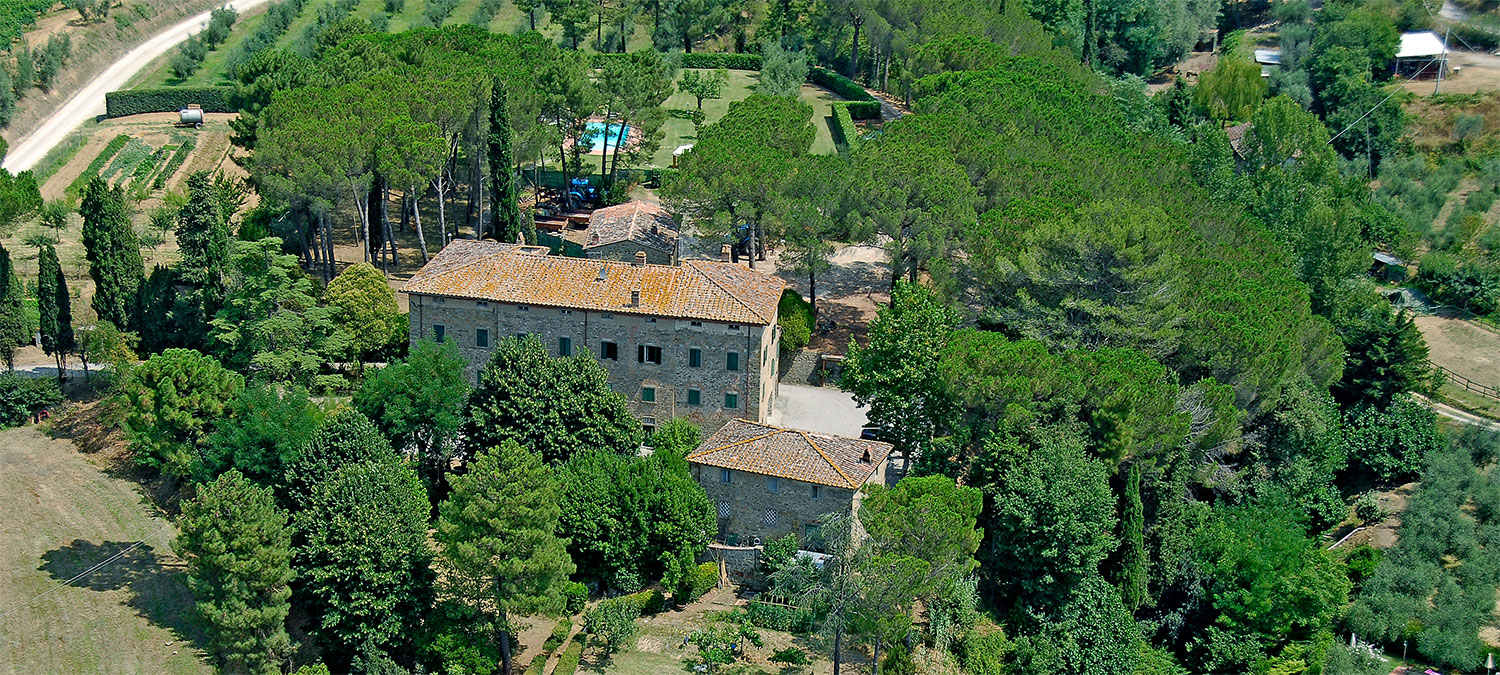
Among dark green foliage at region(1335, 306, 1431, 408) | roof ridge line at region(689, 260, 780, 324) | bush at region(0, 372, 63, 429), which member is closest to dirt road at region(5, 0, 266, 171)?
bush at region(0, 372, 63, 429)

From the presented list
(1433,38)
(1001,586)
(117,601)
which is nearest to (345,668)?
(117,601)

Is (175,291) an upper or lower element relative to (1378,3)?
lower

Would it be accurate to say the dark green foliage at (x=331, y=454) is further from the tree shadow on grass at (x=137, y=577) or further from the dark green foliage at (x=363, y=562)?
the tree shadow on grass at (x=137, y=577)

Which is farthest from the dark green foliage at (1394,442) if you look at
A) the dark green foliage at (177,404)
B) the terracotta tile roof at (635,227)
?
the dark green foliage at (177,404)

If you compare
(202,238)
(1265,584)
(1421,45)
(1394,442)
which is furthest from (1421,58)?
(202,238)

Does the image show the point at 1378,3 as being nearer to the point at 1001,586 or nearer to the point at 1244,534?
the point at 1244,534

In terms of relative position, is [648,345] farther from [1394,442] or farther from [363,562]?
[1394,442]

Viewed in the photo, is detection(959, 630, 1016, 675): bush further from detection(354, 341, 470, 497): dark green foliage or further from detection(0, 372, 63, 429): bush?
detection(0, 372, 63, 429): bush
